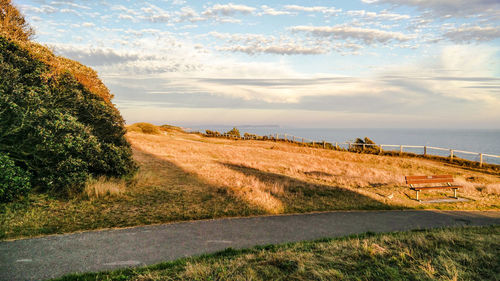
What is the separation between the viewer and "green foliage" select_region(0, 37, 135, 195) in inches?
391

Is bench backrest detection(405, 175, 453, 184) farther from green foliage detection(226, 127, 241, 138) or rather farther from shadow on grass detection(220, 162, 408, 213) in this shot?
green foliage detection(226, 127, 241, 138)

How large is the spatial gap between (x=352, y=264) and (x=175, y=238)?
4443 mm

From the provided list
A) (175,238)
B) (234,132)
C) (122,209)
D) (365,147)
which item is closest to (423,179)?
(175,238)

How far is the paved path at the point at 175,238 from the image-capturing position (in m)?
5.61

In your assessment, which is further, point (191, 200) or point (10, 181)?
Result: point (191, 200)

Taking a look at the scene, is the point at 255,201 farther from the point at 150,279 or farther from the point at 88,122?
the point at 88,122

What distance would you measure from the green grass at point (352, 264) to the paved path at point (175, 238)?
72cm

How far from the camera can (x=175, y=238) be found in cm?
720

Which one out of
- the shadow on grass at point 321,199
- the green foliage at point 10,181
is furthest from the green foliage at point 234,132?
the green foliage at point 10,181

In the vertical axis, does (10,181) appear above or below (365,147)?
below

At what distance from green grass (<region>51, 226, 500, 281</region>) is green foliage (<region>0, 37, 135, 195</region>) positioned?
6.81 m

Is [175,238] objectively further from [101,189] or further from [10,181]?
[10,181]

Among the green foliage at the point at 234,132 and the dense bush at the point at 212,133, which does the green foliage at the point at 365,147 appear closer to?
the green foliage at the point at 234,132

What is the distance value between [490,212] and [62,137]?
1693 centimetres
